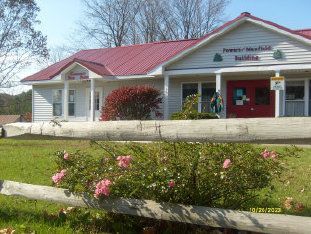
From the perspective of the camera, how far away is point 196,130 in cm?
376

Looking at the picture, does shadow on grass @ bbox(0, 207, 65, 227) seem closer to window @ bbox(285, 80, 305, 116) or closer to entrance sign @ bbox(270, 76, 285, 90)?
entrance sign @ bbox(270, 76, 285, 90)

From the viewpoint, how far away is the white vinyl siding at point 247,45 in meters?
20.6

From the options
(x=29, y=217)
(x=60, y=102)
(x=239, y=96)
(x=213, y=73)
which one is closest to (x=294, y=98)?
(x=239, y=96)

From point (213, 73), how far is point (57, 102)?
37.6ft

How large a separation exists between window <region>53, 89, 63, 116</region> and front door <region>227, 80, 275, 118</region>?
10.8 metres

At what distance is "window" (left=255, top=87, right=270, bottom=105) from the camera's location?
78.1 ft

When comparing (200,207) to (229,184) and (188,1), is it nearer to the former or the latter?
(229,184)

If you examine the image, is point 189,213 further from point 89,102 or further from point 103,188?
point 89,102

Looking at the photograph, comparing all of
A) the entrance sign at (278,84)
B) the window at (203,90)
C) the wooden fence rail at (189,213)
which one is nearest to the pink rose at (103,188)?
the wooden fence rail at (189,213)

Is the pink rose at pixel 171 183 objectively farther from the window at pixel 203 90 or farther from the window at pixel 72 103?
the window at pixel 72 103

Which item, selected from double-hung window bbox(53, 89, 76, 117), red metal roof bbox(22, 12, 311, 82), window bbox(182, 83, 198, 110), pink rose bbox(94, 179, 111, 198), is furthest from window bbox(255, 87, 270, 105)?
pink rose bbox(94, 179, 111, 198)

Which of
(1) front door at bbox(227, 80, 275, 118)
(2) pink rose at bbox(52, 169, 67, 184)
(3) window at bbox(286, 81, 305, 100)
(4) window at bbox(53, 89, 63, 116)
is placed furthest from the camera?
(4) window at bbox(53, 89, 63, 116)

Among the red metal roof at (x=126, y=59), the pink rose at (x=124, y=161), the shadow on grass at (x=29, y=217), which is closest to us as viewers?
the pink rose at (x=124, y=161)

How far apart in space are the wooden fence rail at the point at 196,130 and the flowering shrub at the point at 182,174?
1.07 ft
